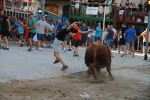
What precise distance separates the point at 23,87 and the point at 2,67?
10.1ft

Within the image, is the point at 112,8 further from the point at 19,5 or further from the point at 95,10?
the point at 19,5

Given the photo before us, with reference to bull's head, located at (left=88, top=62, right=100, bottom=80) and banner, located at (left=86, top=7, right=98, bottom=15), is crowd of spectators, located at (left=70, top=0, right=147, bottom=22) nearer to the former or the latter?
banner, located at (left=86, top=7, right=98, bottom=15)

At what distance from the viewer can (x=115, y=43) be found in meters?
27.7

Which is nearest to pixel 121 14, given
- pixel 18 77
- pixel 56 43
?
pixel 56 43

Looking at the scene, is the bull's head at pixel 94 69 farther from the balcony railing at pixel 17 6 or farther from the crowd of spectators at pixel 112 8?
the crowd of spectators at pixel 112 8

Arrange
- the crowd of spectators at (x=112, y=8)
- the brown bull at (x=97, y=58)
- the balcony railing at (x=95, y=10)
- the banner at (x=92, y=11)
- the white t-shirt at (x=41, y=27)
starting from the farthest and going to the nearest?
the banner at (x=92, y=11)
the balcony railing at (x=95, y=10)
the crowd of spectators at (x=112, y=8)
the white t-shirt at (x=41, y=27)
the brown bull at (x=97, y=58)

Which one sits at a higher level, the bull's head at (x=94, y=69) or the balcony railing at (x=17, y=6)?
the balcony railing at (x=17, y=6)

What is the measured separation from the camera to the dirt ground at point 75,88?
7.33 m

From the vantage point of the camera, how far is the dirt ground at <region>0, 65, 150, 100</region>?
7.33 meters

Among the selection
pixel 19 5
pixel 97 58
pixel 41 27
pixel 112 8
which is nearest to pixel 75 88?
pixel 97 58

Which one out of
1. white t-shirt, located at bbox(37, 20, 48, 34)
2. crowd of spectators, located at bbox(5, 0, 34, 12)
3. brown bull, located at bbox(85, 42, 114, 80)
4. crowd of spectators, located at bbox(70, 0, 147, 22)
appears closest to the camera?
brown bull, located at bbox(85, 42, 114, 80)

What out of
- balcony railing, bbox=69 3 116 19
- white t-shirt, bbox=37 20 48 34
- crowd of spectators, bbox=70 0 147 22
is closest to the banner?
balcony railing, bbox=69 3 116 19

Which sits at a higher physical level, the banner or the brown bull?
the banner

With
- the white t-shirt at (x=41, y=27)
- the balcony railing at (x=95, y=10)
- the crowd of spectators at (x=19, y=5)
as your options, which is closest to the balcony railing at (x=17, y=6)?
the crowd of spectators at (x=19, y=5)
